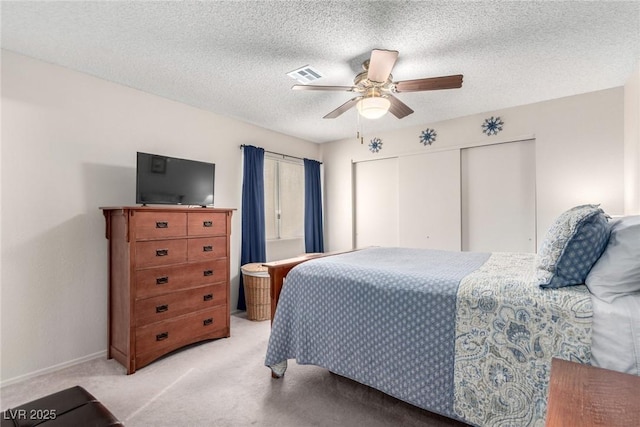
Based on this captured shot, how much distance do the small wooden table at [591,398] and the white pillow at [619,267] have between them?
2.01 ft

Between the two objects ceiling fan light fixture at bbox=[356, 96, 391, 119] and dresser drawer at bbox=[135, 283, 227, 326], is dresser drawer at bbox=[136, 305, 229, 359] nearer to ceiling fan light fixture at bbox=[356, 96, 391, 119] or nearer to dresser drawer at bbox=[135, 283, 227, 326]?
dresser drawer at bbox=[135, 283, 227, 326]

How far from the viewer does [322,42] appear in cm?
219

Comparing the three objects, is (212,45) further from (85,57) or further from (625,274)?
(625,274)

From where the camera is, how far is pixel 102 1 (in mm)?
1753

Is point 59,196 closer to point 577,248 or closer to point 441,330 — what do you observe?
point 441,330

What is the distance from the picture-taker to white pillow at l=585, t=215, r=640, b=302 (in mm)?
1303

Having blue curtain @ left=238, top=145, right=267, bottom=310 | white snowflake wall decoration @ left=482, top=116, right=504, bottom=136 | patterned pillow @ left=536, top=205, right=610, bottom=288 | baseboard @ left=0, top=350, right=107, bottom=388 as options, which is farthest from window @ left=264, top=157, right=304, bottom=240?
patterned pillow @ left=536, top=205, right=610, bottom=288

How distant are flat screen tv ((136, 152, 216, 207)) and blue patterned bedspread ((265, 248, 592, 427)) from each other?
1492 mm

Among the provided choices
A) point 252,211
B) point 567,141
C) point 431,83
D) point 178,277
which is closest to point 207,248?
point 178,277

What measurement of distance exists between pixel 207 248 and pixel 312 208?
226 cm

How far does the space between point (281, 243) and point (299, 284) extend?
248 cm

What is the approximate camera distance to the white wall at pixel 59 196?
2.28 m

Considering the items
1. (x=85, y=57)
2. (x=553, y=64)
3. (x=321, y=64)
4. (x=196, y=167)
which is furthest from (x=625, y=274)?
(x=85, y=57)

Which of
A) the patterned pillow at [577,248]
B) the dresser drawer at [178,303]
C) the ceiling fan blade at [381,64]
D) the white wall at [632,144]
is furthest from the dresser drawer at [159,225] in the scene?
the white wall at [632,144]
